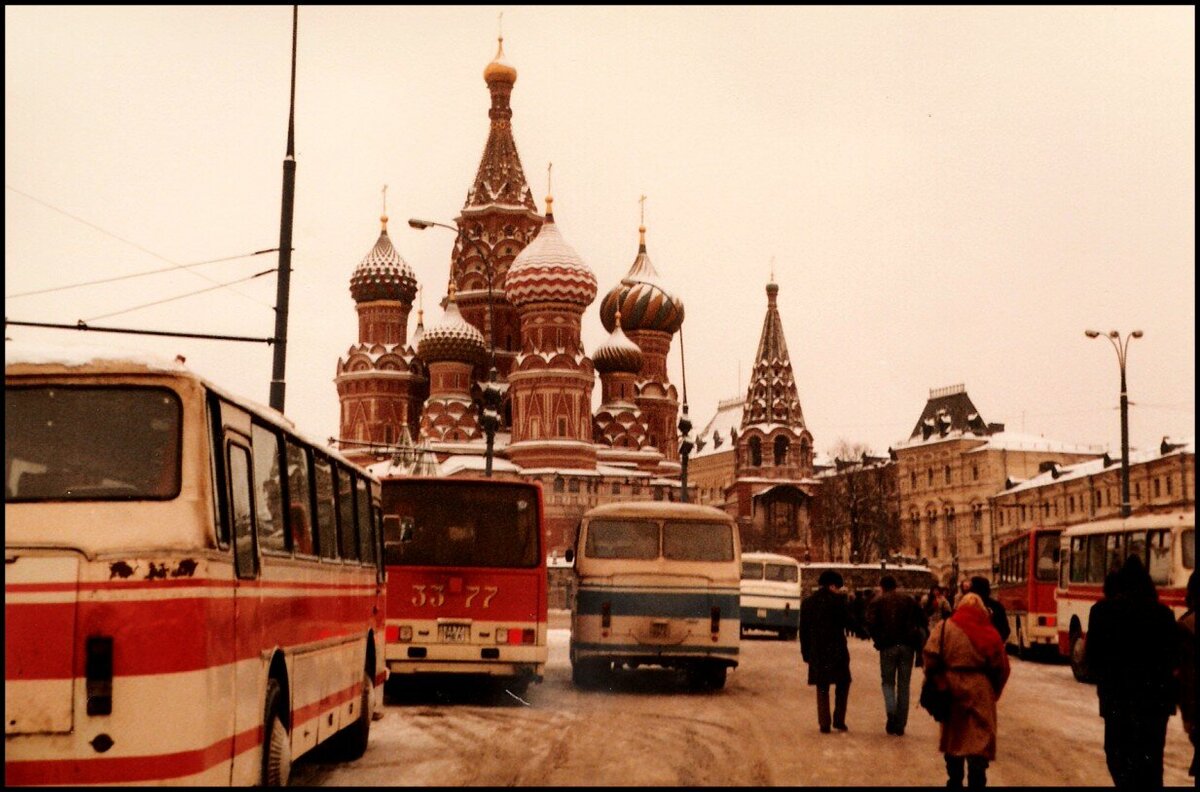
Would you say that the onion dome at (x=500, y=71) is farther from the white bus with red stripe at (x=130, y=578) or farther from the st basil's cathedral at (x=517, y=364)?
the white bus with red stripe at (x=130, y=578)

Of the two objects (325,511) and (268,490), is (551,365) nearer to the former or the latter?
(325,511)

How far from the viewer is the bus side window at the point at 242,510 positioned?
8639 mm

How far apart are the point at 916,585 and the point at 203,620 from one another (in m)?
54.4

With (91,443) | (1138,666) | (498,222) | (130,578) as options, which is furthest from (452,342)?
(130,578)

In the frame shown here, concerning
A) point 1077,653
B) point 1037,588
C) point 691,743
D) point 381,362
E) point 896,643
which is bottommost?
point 691,743

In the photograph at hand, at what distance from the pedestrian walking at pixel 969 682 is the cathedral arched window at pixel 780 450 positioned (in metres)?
108

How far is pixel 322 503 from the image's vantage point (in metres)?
12.0

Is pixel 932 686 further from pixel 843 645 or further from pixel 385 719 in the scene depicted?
pixel 385 719

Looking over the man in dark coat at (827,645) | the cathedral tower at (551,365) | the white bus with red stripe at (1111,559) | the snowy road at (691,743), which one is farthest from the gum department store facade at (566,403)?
the man in dark coat at (827,645)

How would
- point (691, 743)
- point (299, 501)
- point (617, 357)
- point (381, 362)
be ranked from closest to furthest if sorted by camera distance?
point (299, 501)
point (691, 743)
point (381, 362)
point (617, 357)

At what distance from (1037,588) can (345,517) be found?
2248cm

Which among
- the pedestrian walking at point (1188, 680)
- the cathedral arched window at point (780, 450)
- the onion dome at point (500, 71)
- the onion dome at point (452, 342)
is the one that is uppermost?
the onion dome at point (500, 71)

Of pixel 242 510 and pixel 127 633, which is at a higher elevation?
pixel 242 510

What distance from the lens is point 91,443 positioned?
318 inches
